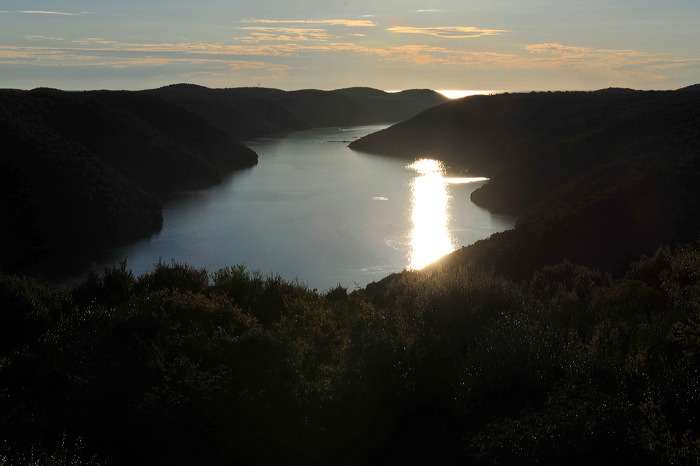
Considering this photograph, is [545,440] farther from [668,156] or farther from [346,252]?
[668,156]

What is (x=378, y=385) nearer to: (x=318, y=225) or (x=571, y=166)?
(x=318, y=225)

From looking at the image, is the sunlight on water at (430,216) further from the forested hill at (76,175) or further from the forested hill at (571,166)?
the forested hill at (76,175)

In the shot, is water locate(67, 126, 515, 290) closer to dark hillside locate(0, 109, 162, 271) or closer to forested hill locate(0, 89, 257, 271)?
dark hillside locate(0, 109, 162, 271)

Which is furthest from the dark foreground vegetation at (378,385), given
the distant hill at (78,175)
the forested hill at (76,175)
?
the forested hill at (76,175)

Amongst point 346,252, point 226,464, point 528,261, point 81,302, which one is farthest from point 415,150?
point 226,464

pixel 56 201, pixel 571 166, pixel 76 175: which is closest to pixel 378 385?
pixel 56 201

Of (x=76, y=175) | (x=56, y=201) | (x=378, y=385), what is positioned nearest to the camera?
(x=378, y=385)
